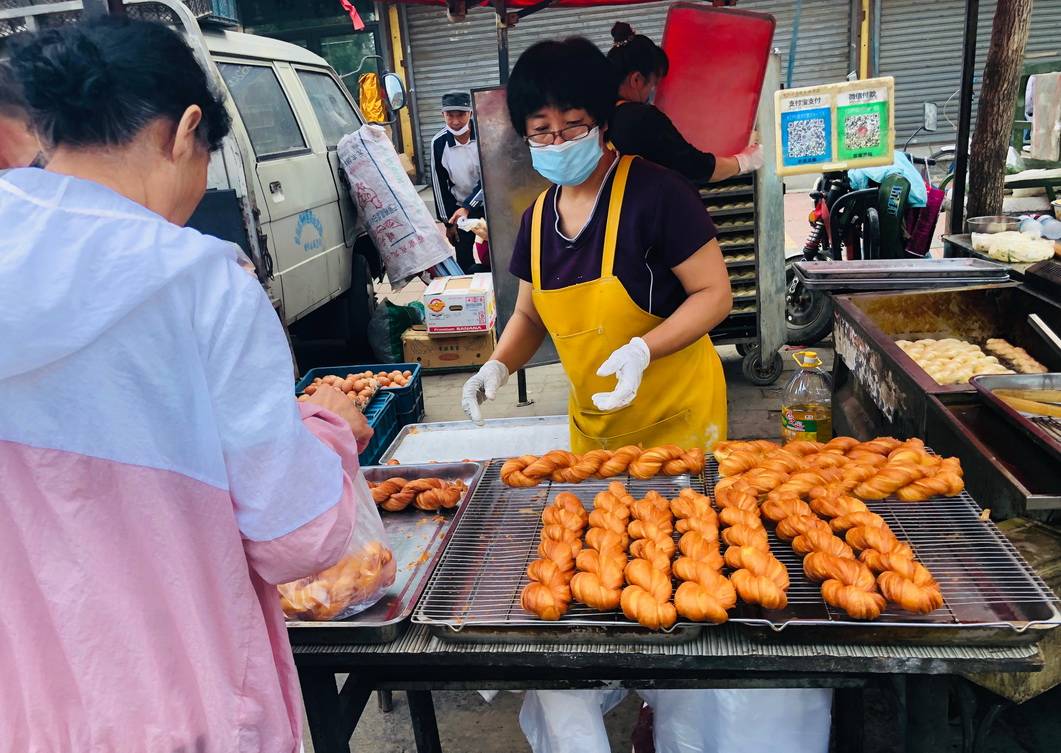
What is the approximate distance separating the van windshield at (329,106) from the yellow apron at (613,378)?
5.19 m

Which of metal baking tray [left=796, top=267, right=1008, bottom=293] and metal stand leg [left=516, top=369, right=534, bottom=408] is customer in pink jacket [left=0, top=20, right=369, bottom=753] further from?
metal stand leg [left=516, top=369, right=534, bottom=408]

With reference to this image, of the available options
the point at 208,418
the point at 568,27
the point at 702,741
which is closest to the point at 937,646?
the point at 702,741

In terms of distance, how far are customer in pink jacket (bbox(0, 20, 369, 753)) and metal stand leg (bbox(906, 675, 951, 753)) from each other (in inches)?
50.1

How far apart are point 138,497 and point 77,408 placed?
16cm

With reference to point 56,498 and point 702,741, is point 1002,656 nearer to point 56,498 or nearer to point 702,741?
point 702,741

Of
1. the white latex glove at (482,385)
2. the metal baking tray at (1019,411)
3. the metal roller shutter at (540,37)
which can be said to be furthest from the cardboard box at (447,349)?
the metal roller shutter at (540,37)

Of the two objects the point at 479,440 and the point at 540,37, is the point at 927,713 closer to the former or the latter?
the point at 479,440

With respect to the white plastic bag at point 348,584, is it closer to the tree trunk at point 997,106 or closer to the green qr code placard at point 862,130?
the green qr code placard at point 862,130

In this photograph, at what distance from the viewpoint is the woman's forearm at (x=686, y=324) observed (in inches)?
100

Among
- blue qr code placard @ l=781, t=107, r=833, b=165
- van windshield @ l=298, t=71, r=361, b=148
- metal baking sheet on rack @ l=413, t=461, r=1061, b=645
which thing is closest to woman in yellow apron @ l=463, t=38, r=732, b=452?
metal baking sheet on rack @ l=413, t=461, r=1061, b=645

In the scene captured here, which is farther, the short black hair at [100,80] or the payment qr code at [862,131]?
the payment qr code at [862,131]

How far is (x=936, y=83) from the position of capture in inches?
631

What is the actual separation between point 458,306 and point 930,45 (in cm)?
1374

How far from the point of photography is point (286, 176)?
6.00 m
